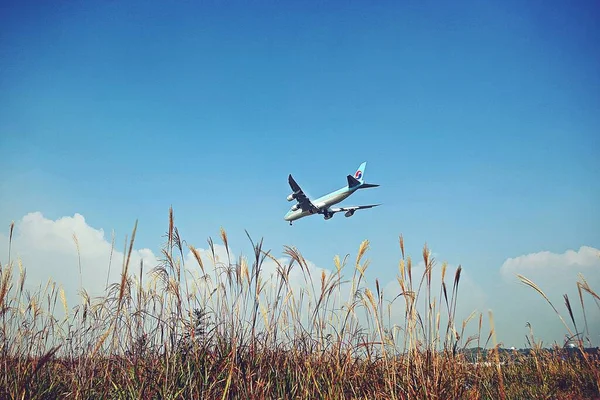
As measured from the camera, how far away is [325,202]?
3559cm

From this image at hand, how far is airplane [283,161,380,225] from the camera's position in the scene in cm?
3369

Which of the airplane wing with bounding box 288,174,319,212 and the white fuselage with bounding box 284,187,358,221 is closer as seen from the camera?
the airplane wing with bounding box 288,174,319,212

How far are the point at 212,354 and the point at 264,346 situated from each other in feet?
1.94

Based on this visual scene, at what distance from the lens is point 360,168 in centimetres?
4662

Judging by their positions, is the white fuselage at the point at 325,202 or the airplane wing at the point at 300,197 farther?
the white fuselage at the point at 325,202

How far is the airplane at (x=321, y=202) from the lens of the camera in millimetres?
33688

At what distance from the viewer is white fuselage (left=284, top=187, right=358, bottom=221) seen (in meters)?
35.1

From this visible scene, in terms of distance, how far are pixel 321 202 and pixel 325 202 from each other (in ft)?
1.06

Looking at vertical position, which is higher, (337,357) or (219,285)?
(219,285)

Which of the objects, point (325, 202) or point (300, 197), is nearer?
point (300, 197)

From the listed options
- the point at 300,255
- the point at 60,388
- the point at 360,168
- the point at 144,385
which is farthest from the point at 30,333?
the point at 360,168

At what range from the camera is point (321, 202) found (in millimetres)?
35688

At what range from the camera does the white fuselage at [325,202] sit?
35.1m

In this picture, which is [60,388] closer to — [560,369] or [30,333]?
[30,333]
